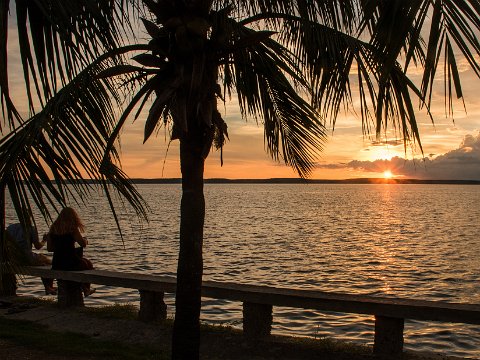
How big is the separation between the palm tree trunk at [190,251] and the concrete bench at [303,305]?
1.68 meters

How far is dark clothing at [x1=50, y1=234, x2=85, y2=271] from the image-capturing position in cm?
926

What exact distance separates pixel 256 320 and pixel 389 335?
1.74 meters

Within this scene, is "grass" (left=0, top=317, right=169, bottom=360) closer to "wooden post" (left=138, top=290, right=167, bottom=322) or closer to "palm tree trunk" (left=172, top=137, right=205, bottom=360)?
"wooden post" (left=138, top=290, right=167, bottom=322)

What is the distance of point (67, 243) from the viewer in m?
9.30

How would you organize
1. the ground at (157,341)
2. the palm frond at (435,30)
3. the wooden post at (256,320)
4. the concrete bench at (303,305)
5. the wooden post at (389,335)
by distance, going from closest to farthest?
the palm frond at (435,30)
the concrete bench at (303,305)
the wooden post at (389,335)
the ground at (157,341)
the wooden post at (256,320)

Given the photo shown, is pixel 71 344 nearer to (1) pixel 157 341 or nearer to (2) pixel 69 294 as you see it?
(1) pixel 157 341

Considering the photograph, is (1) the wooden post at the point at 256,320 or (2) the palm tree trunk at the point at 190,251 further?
(1) the wooden post at the point at 256,320

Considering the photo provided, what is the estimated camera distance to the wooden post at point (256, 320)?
7.57 m

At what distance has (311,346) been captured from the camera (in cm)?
725

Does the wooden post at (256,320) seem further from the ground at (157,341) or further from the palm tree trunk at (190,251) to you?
the palm tree trunk at (190,251)

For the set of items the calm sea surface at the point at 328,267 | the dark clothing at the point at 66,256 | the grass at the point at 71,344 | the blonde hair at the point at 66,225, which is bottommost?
the calm sea surface at the point at 328,267

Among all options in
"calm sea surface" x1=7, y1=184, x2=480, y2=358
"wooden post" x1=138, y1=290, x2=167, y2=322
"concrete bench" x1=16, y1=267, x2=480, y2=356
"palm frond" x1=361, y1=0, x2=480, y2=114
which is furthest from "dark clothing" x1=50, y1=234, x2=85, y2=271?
"palm frond" x1=361, y1=0, x2=480, y2=114

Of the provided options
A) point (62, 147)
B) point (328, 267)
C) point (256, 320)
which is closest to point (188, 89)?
point (62, 147)

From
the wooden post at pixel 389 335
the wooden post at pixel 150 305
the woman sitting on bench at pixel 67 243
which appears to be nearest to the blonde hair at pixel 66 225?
the woman sitting on bench at pixel 67 243
